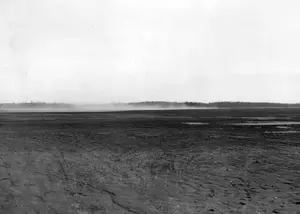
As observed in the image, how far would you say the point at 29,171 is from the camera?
20.7 m

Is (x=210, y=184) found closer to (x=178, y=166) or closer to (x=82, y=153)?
(x=178, y=166)

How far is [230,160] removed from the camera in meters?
26.0

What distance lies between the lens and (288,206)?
524 inches

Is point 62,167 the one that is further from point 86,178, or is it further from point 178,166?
point 178,166

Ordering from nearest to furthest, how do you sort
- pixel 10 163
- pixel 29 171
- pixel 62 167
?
pixel 29 171 → pixel 62 167 → pixel 10 163

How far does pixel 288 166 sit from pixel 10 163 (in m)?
22.7

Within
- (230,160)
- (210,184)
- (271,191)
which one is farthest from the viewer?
(230,160)

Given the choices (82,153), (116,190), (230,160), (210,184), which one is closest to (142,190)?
(116,190)

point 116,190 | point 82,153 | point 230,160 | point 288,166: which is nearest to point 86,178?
point 116,190

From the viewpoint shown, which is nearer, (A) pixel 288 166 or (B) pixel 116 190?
(B) pixel 116 190

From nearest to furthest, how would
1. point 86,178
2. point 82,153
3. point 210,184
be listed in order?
point 210,184 < point 86,178 < point 82,153

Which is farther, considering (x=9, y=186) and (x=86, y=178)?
(x=86, y=178)

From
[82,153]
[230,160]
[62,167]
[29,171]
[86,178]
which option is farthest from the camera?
[82,153]

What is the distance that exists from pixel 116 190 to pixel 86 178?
11.8 ft
